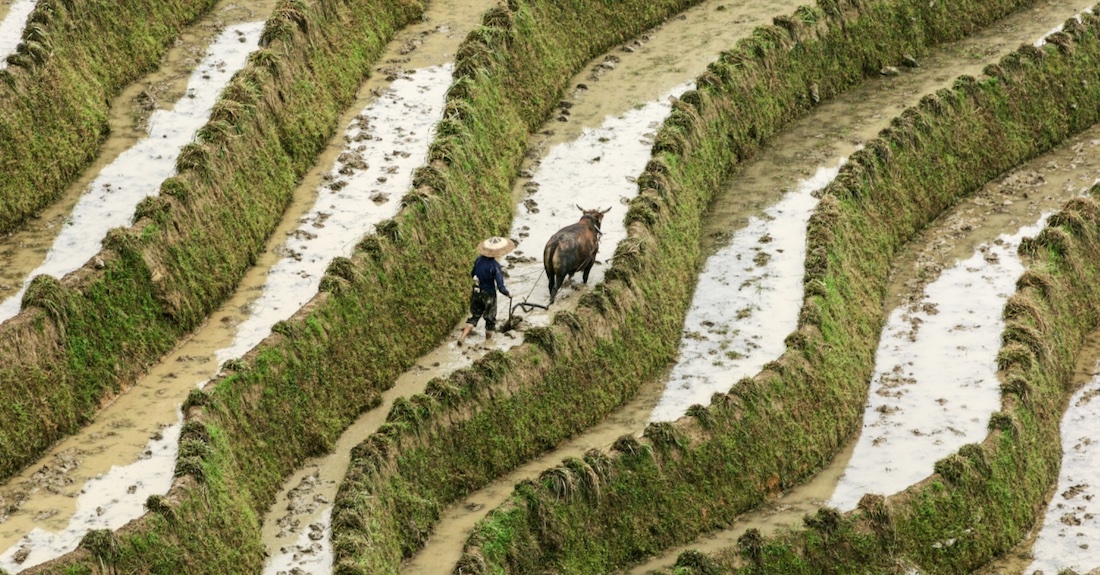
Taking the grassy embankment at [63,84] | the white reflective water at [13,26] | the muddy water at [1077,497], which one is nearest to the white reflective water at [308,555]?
the grassy embankment at [63,84]

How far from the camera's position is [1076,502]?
1119 inches

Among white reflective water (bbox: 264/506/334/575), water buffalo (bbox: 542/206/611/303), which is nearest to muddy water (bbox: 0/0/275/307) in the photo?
white reflective water (bbox: 264/506/334/575)

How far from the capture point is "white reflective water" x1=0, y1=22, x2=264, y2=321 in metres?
28.8

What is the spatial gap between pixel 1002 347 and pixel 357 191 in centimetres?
1197

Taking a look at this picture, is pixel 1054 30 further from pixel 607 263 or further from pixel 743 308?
pixel 607 263

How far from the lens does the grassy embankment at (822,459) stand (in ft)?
83.2

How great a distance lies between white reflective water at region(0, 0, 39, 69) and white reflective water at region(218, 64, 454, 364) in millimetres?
6412

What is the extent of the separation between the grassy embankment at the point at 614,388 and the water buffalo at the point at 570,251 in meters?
0.64

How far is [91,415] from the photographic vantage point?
26.0m

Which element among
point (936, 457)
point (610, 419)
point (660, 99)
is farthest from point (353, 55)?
point (936, 457)

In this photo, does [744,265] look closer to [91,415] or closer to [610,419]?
[610,419]

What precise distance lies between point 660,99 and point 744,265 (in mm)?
6159

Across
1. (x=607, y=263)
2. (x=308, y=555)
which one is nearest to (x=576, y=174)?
(x=607, y=263)

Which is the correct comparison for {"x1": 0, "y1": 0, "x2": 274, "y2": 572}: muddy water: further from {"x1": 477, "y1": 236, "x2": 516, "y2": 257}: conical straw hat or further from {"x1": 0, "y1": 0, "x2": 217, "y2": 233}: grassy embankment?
{"x1": 477, "y1": 236, "x2": 516, "y2": 257}: conical straw hat
